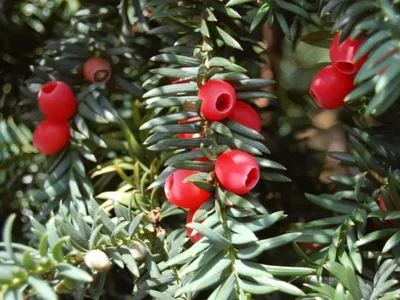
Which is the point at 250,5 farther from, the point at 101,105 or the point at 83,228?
the point at 83,228

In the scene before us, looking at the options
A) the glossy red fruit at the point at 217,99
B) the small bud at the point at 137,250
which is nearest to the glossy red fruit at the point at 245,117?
the glossy red fruit at the point at 217,99

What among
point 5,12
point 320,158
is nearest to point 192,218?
point 320,158

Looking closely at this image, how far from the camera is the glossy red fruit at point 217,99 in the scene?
1.61 feet

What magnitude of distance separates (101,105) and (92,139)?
1.5 inches

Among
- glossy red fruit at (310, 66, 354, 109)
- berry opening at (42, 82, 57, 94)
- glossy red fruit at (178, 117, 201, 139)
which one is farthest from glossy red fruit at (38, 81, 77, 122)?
glossy red fruit at (310, 66, 354, 109)

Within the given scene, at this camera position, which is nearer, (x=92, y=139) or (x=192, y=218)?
(x=192, y=218)

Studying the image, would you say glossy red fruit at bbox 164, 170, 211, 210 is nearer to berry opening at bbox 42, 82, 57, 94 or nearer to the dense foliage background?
the dense foliage background

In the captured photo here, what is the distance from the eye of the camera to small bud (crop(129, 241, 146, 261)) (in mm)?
505

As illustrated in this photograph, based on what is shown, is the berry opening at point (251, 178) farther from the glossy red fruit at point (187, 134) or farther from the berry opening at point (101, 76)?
the berry opening at point (101, 76)

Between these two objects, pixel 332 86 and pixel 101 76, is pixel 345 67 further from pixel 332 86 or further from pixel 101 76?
pixel 101 76

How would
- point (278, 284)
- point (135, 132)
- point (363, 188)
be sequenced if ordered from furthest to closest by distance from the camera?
A: 1. point (135, 132)
2. point (363, 188)
3. point (278, 284)

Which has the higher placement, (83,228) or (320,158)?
(83,228)

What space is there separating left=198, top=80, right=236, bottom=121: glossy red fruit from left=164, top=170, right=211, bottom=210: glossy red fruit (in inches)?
2.0

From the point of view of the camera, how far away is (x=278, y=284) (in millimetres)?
449
